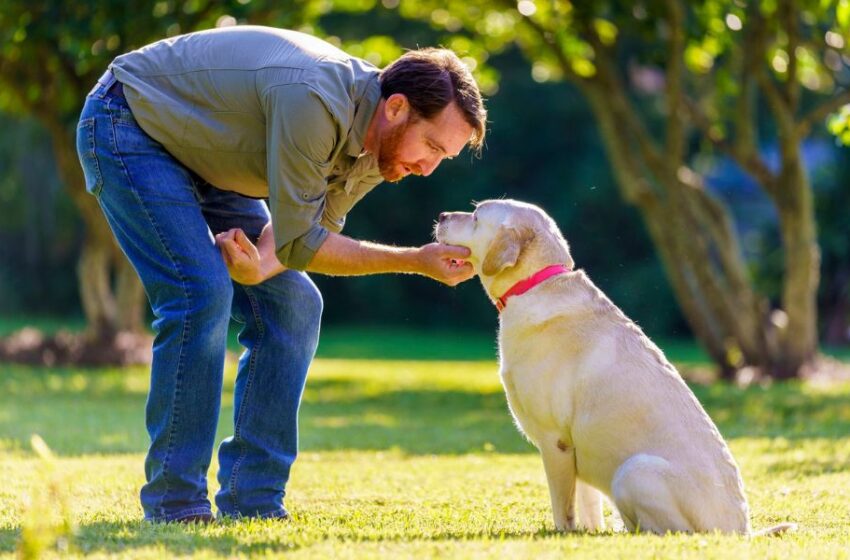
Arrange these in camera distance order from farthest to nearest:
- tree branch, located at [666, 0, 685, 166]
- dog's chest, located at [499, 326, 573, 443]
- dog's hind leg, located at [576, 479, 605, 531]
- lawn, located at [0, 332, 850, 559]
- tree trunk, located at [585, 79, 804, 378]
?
1. tree trunk, located at [585, 79, 804, 378]
2. tree branch, located at [666, 0, 685, 166]
3. dog's hind leg, located at [576, 479, 605, 531]
4. dog's chest, located at [499, 326, 573, 443]
5. lawn, located at [0, 332, 850, 559]

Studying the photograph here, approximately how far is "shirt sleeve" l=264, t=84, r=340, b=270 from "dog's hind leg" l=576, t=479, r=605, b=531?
154 cm

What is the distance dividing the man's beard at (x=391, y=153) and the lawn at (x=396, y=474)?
1.44 m

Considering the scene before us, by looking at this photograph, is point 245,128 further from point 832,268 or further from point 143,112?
point 832,268

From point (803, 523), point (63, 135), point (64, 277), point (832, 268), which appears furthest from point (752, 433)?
point (64, 277)

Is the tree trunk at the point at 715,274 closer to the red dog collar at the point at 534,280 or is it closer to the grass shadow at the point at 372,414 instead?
the grass shadow at the point at 372,414

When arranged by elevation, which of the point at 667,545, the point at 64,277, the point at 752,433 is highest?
the point at 667,545

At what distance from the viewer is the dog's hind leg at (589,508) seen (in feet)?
16.8

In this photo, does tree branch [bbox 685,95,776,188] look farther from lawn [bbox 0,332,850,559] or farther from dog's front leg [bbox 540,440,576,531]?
dog's front leg [bbox 540,440,576,531]

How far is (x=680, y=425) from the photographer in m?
4.68

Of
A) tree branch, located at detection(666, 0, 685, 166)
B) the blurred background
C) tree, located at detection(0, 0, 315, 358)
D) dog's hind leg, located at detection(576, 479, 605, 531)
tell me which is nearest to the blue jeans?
dog's hind leg, located at detection(576, 479, 605, 531)

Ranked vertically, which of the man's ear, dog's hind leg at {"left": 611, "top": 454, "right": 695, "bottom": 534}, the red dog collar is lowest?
dog's hind leg at {"left": 611, "top": 454, "right": 695, "bottom": 534}

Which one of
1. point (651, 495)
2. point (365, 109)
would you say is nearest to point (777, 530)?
point (651, 495)

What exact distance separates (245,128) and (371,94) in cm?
51

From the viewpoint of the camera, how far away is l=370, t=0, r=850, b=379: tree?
41.8 feet
